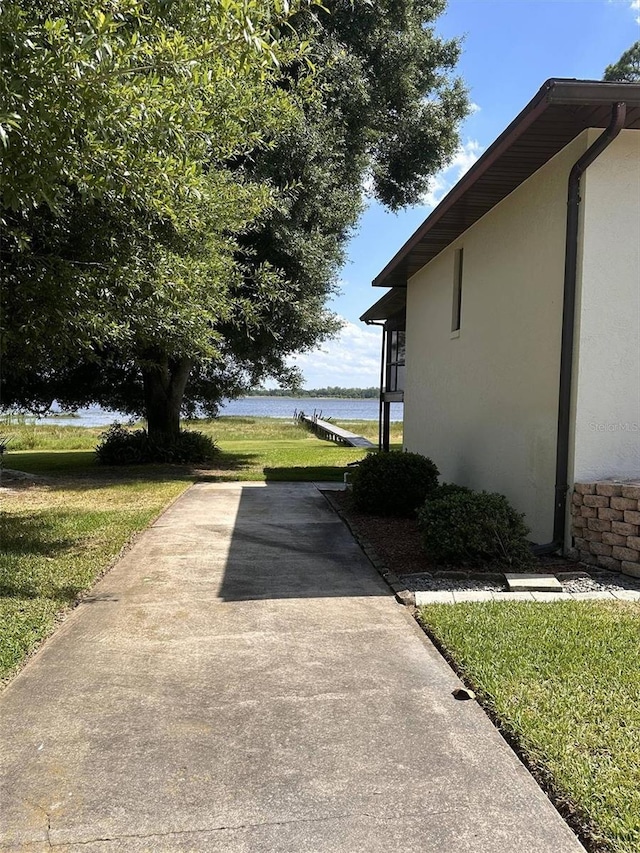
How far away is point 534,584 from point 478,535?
73 cm

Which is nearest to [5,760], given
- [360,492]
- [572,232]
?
[572,232]

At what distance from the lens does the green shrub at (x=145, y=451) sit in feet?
57.1

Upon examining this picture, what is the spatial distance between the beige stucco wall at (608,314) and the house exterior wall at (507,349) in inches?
16.9

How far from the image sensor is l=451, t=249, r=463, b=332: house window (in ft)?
33.8

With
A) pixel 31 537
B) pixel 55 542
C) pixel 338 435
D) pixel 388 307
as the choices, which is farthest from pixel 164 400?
pixel 338 435

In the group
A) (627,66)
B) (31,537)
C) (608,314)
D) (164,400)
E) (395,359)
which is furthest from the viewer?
(627,66)

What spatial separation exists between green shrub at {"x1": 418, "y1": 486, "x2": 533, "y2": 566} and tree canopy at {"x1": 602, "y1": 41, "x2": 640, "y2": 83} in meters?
21.6

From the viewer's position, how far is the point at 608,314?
20.5 feet

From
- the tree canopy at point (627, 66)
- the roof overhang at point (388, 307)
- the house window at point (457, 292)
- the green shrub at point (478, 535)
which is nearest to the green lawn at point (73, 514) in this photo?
the green shrub at point (478, 535)

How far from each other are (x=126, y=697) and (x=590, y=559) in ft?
15.1

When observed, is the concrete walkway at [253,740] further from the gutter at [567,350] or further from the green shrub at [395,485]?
the green shrub at [395,485]

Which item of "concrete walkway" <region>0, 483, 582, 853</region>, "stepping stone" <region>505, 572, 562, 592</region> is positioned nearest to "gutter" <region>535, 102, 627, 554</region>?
"stepping stone" <region>505, 572, 562, 592</region>

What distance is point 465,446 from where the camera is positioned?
9875 mm

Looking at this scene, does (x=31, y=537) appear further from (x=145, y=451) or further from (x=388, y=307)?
(x=388, y=307)
